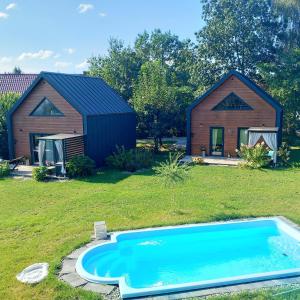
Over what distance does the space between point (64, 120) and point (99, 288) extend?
15106 mm

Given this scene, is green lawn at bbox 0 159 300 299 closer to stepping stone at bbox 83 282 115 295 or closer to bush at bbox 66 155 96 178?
stepping stone at bbox 83 282 115 295

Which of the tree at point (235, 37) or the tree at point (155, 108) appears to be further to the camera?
the tree at point (235, 37)

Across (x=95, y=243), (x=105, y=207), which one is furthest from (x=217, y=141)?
(x=95, y=243)

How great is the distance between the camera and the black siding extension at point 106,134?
69.2ft

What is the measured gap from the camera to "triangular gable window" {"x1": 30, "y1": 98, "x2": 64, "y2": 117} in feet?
70.8

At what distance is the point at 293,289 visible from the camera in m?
7.20

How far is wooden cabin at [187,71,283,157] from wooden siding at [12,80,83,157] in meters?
8.68

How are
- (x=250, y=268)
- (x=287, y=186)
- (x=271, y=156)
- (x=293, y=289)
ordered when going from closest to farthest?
(x=293, y=289)
(x=250, y=268)
(x=287, y=186)
(x=271, y=156)

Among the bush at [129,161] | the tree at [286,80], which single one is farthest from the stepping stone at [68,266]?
the tree at [286,80]

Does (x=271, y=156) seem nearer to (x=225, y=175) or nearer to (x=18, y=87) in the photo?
(x=225, y=175)

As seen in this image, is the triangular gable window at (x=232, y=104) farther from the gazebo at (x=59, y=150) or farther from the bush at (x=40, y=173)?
the bush at (x=40, y=173)

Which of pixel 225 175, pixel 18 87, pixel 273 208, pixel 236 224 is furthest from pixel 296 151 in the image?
pixel 18 87

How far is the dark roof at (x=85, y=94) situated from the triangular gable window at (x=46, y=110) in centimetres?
109

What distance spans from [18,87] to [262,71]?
2557 cm
